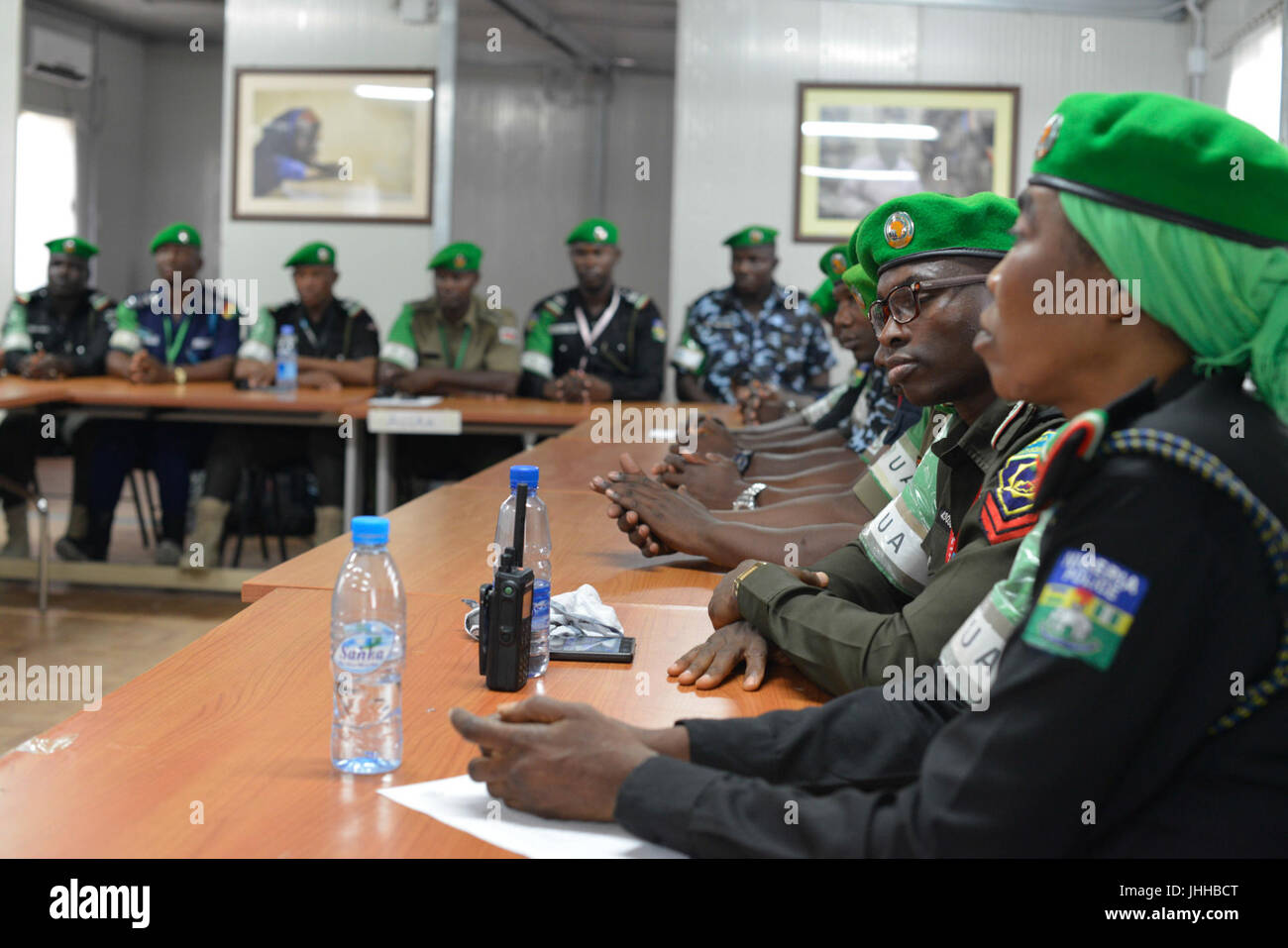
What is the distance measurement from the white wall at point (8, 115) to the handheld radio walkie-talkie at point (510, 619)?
694 centimetres

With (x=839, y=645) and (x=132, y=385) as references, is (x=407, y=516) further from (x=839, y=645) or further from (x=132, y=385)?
(x=132, y=385)

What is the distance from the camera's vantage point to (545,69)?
409 inches

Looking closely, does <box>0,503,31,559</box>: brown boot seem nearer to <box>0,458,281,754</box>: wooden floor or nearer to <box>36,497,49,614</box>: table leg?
<box>0,458,281,754</box>: wooden floor

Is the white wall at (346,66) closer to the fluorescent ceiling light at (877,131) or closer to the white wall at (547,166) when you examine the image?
the fluorescent ceiling light at (877,131)

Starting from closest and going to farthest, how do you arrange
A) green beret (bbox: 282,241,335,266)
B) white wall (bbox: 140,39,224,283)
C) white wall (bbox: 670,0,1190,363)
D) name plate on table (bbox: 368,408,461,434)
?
name plate on table (bbox: 368,408,461,434)
green beret (bbox: 282,241,335,266)
white wall (bbox: 670,0,1190,363)
white wall (bbox: 140,39,224,283)

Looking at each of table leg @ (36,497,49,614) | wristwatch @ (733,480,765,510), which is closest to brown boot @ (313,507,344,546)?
table leg @ (36,497,49,614)

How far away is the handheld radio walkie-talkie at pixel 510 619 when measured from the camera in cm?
158

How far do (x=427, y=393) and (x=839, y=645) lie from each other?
482 centimetres

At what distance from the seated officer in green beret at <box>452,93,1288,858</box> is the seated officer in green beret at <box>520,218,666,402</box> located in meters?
5.26

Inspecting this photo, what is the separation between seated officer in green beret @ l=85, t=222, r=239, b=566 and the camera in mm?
5840

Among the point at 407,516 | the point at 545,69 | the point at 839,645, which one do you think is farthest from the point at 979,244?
the point at 545,69

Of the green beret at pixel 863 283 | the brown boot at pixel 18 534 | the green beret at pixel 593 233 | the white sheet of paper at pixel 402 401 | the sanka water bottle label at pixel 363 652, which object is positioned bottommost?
the brown boot at pixel 18 534

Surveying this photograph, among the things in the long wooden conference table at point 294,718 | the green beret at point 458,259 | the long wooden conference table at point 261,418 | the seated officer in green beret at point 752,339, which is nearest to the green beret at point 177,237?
the long wooden conference table at point 261,418

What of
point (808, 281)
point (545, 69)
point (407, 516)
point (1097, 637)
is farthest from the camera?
point (545, 69)
